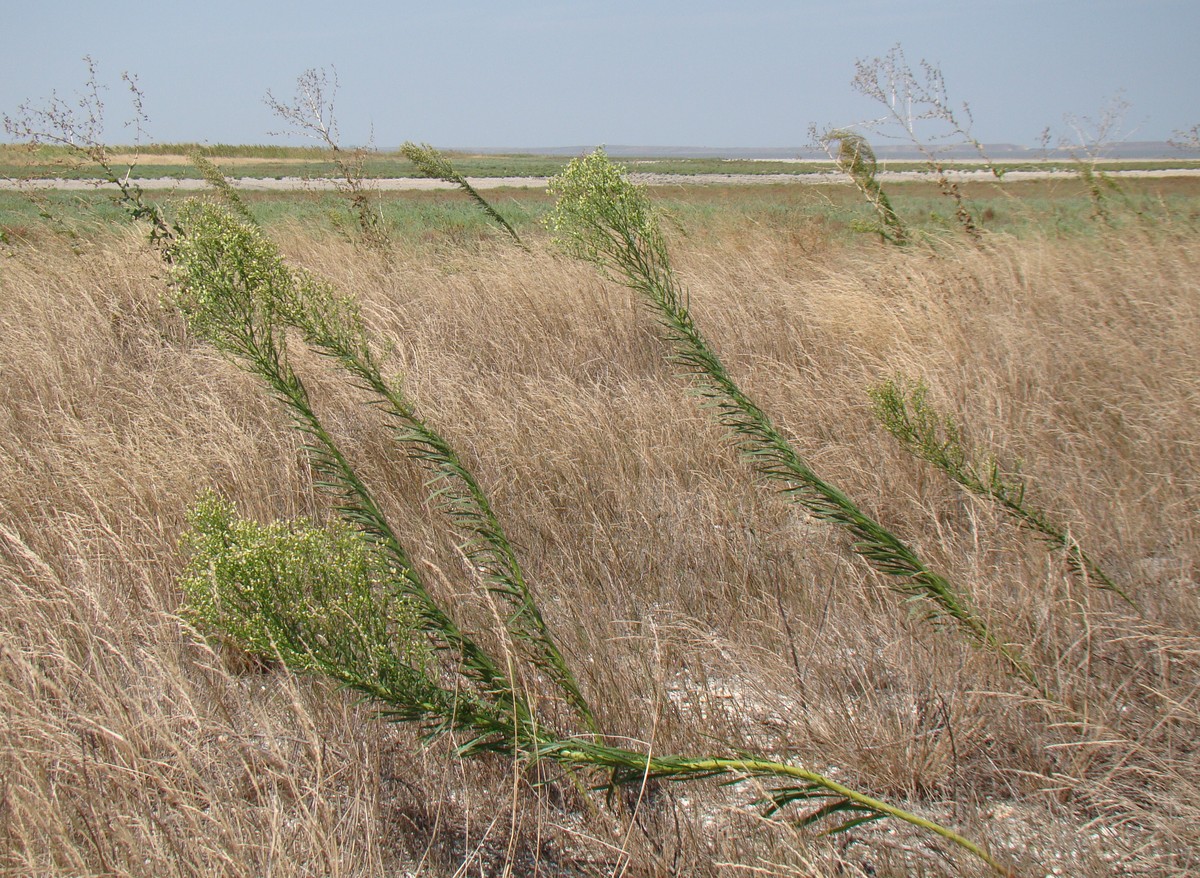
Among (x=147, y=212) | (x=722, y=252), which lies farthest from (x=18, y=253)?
(x=722, y=252)

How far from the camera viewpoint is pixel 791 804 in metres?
1.57

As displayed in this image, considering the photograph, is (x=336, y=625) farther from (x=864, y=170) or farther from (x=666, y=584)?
(x=864, y=170)

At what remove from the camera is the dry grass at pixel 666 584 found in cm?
151

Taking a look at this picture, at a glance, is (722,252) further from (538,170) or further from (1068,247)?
(538,170)

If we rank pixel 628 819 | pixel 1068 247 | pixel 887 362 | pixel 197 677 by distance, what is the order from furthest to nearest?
pixel 1068 247, pixel 887 362, pixel 197 677, pixel 628 819

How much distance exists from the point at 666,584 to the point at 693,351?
2.72 ft

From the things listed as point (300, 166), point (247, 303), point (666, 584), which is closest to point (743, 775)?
point (666, 584)

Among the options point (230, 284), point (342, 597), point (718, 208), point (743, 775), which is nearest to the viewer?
point (743, 775)

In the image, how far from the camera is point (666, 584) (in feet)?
8.04

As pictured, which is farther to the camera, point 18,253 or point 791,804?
point 18,253

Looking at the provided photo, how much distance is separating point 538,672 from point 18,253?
694 cm

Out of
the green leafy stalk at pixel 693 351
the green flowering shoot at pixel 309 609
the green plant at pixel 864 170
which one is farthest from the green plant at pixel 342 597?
the green plant at pixel 864 170

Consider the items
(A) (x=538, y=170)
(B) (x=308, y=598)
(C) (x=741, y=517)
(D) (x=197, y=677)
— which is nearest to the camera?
(B) (x=308, y=598)

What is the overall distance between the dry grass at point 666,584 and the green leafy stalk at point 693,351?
19 centimetres
